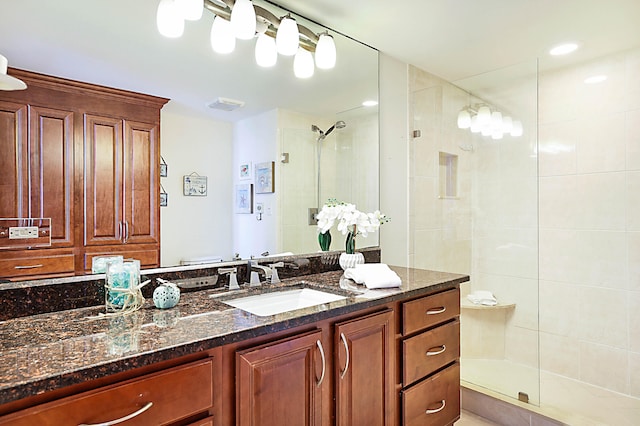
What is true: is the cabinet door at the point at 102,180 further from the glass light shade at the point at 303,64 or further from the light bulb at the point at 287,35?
the glass light shade at the point at 303,64

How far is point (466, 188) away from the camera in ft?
10.2

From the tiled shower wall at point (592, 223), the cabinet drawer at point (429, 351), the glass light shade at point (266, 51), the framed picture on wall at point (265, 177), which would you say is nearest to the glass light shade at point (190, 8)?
the glass light shade at point (266, 51)

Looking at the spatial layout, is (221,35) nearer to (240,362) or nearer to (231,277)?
(231,277)

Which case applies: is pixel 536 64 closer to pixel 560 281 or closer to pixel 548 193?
pixel 548 193

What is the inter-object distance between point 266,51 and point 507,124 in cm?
191

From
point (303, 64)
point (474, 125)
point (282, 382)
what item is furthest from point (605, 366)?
point (303, 64)

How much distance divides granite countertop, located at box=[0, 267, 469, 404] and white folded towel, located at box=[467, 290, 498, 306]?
176 centimetres

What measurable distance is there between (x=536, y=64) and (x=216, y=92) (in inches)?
84.1

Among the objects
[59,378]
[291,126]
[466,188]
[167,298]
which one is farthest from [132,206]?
[466,188]

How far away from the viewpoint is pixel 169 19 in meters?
1.54

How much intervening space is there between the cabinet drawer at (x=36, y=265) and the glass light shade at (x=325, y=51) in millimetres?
1496

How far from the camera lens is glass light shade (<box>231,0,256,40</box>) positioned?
1.67m

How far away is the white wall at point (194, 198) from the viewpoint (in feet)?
5.16

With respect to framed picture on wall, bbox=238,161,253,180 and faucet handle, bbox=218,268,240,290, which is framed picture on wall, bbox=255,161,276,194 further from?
faucet handle, bbox=218,268,240,290
